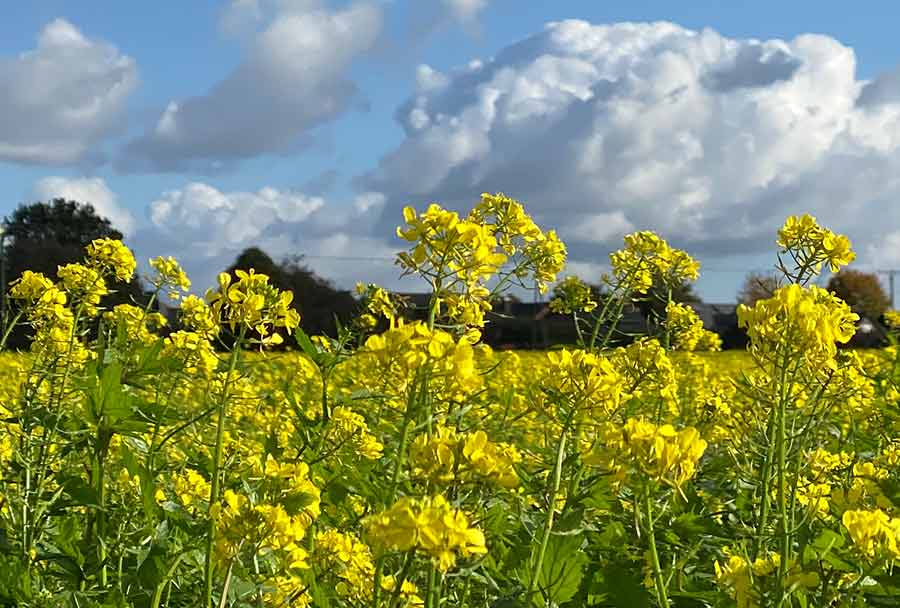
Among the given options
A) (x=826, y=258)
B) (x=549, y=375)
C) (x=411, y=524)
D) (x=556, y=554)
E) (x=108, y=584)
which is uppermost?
(x=826, y=258)

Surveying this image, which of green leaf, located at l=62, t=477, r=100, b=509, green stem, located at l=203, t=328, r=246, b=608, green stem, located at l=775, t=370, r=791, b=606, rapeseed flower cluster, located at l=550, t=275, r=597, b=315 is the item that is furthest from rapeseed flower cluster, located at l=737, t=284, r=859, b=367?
green leaf, located at l=62, t=477, r=100, b=509

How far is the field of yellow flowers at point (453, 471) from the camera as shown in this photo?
1865 mm

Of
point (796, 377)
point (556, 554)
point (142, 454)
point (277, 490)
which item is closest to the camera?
point (277, 490)

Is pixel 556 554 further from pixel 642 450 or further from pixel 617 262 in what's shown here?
pixel 617 262

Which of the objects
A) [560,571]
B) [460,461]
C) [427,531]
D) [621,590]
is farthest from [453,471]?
[621,590]

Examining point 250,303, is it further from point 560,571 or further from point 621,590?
point 621,590

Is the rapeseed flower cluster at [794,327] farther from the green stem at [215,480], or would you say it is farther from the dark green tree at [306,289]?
the dark green tree at [306,289]

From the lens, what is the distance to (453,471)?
162 centimetres

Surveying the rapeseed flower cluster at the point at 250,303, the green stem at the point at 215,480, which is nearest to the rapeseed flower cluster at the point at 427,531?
the green stem at the point at 215,480

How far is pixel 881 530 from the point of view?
217 centimetres

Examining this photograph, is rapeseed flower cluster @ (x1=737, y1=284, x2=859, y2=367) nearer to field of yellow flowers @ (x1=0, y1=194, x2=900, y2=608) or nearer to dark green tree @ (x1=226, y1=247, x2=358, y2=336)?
field of yellow flowers @ (x1=0, y1=194, x2=900, y2=608)

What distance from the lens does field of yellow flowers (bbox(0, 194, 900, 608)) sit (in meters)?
1.87

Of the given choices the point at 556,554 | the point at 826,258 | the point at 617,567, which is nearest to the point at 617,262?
the point at 826,258

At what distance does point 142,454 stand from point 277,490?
108 centimetres
